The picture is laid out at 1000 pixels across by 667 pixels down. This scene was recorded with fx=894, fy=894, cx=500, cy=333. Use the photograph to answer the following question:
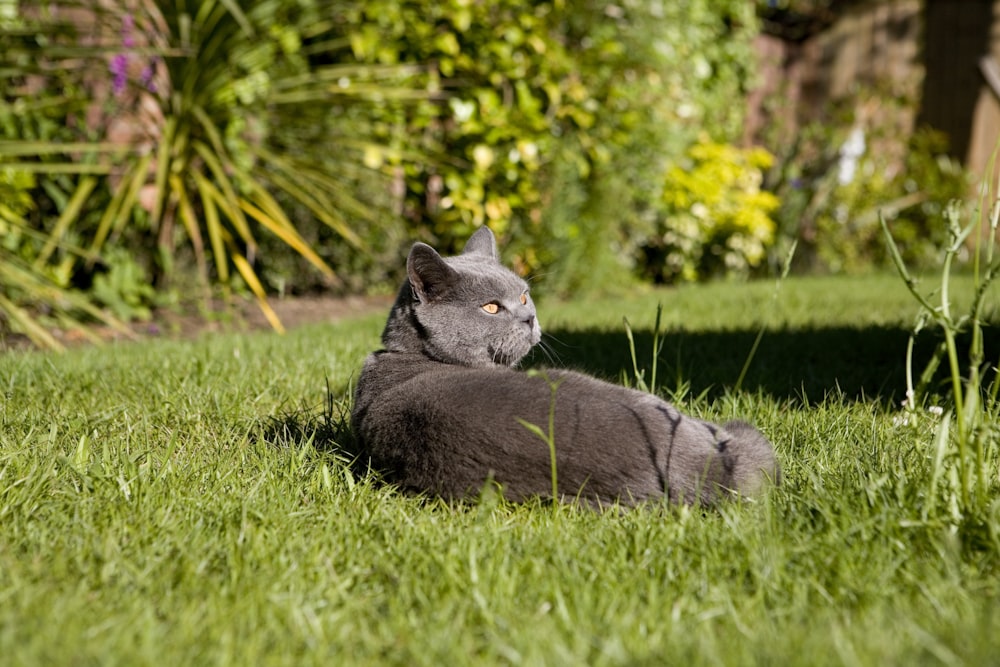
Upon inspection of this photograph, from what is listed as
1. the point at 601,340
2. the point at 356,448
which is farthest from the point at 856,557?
the point at 601,340

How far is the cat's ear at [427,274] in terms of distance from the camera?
230cm

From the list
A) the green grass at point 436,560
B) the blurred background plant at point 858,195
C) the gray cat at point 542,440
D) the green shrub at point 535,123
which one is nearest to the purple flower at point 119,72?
the green shrub at point 535,123

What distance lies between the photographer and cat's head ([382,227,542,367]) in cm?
239

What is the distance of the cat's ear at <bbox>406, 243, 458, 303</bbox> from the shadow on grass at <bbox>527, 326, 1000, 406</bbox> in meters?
0.61

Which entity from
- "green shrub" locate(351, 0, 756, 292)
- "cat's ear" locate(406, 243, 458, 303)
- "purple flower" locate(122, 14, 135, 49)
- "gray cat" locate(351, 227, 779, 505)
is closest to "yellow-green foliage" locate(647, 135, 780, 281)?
"green shrub" locate(351, 0, 756, 292)

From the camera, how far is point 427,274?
2.36 m

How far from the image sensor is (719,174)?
24.3ft

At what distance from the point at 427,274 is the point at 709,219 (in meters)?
5.40

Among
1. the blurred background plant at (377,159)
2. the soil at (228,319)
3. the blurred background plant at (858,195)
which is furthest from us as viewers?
the blurred background plant at (858,195)

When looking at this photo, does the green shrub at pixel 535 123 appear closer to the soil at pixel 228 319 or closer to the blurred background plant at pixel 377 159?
the blurred background plant at pixel 377 159

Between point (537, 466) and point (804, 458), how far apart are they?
2.35ft

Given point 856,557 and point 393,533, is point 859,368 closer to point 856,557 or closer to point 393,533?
point 856,557

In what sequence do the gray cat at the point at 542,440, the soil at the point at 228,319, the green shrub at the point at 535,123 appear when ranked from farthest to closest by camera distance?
the green shrub at the point at 535,123 → the soil at the point at 228,319 → the gray cat at the point at 542,440

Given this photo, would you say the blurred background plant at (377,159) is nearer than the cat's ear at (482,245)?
No
